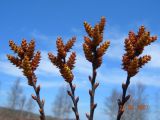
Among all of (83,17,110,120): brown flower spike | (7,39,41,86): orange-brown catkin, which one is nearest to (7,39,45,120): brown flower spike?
(7,39,41,86): orange-brown catkin

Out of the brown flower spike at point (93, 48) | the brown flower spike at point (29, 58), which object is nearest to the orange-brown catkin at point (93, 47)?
the brown flower spike at point (93, 48)

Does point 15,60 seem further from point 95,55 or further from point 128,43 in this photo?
point 128,43

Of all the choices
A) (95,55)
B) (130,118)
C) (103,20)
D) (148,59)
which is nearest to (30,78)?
(95,55)

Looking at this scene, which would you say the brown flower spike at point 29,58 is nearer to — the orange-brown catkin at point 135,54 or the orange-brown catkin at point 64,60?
the orange-brown catkin at point 64,60

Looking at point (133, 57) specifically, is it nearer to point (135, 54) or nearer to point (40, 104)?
point (135, 54)

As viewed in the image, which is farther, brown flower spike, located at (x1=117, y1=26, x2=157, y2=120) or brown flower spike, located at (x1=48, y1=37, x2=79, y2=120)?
brown flower spike, located at (x1=48, y1=37, x2=79, y2=120)

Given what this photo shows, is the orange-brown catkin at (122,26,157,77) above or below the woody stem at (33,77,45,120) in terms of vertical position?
above

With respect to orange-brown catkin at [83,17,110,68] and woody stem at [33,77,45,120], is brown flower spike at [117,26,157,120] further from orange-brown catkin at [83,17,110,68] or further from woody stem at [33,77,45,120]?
woody stem at [33,77,45,120]

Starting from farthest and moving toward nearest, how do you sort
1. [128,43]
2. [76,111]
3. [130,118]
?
[130,118] → [76,111] → [128,43]

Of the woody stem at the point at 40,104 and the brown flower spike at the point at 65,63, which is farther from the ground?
the brown flower spike at the point at 65,63

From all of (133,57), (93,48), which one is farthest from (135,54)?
(93,48)

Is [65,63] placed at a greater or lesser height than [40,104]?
greater
